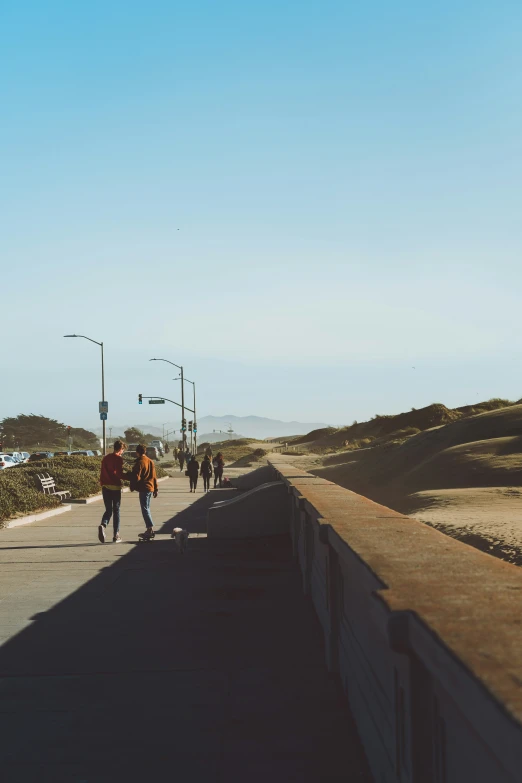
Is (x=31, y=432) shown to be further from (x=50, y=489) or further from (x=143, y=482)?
(x=143, y=482)

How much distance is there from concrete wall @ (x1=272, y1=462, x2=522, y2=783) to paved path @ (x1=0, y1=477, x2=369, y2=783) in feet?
1.63

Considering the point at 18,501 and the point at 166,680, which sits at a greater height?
the point at 18,501

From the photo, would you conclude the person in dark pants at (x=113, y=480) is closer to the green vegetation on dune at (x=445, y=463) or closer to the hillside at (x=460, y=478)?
the hillside at (x=460, y=478)

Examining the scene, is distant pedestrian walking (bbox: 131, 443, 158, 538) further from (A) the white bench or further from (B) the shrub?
(A) the white bench

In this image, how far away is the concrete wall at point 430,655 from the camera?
2.15 meters

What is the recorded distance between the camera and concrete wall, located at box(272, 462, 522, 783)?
2.15 m

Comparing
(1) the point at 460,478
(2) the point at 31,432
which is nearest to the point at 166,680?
(1) the point at 460,478

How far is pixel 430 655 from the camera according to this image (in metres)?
2.57

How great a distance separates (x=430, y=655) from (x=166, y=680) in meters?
4.49

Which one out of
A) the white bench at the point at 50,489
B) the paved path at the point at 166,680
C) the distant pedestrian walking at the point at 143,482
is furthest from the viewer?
the white bench at the point at 50,489

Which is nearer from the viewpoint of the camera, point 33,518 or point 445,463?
point 33,518

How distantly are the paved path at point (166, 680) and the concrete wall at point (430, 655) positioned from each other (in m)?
0.50

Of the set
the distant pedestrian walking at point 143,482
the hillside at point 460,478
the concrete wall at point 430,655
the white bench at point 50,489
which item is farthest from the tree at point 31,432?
Answer: the concrete wall at point 430,655

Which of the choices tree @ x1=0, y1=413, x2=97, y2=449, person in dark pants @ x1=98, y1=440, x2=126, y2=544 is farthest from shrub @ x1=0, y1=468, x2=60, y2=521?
tree @ x1=0, y1=413, x2=97, y2=449
